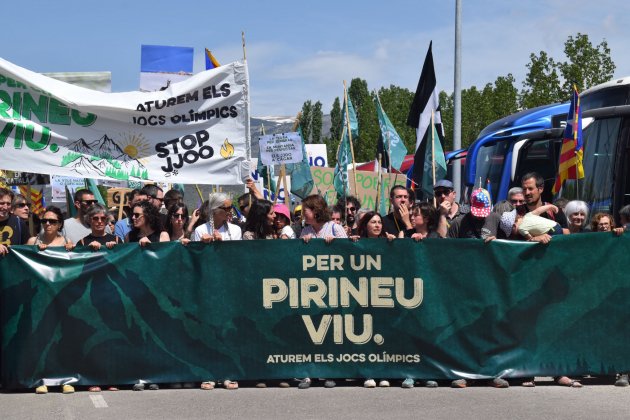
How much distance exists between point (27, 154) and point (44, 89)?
658 millimetres

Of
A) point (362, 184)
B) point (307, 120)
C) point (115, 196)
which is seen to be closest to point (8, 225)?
point (115, 196)

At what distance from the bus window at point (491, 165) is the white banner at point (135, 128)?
29.9ft

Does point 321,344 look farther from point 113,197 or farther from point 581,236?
point 113,197

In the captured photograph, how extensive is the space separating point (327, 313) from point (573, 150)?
4977 mm

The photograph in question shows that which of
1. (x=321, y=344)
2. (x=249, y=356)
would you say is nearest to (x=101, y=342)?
(x=249, y=356)

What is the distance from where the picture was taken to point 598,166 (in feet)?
50.2

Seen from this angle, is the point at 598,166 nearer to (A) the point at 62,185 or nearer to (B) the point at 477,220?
(B) the point at 477,220

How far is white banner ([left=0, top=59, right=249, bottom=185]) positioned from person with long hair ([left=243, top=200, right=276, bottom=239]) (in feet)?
1.86

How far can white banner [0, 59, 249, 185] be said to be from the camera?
10789mm

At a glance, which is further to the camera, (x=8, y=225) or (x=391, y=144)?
(x=391, y=144)

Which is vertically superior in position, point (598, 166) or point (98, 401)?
point (598, 166)

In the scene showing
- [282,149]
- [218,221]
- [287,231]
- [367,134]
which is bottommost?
[287,231]

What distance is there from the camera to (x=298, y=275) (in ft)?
32.0

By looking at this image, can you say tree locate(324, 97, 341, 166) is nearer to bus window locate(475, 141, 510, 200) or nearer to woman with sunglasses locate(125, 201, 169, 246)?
bus window locate(475, 141, 510, 200)
